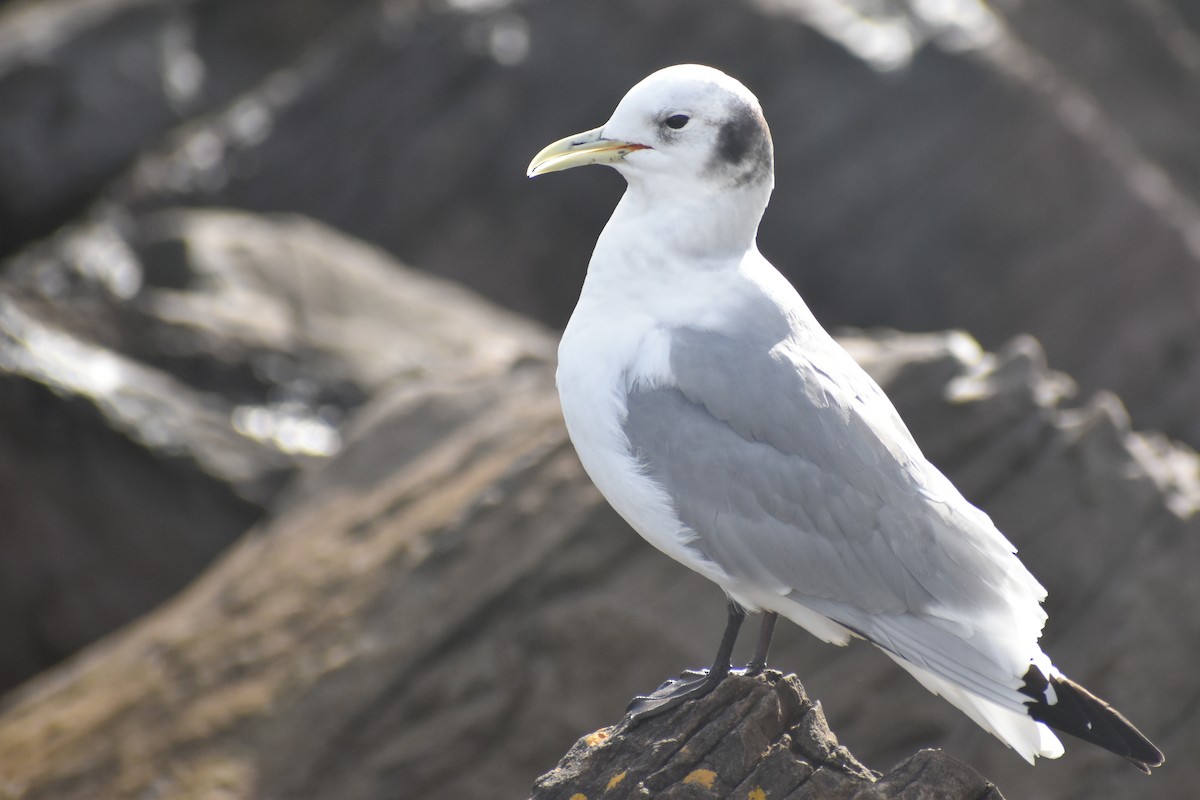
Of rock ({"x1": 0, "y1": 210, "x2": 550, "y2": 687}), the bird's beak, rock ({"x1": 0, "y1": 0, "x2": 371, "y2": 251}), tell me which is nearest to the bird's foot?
the bird's beak

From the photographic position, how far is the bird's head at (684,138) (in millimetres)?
4094

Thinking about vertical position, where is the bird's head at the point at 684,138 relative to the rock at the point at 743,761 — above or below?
above

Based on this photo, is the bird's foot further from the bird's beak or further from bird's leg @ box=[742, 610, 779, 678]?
the bird's beak

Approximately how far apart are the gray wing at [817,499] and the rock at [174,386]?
353 centimetres

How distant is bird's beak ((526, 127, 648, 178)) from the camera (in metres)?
4.16

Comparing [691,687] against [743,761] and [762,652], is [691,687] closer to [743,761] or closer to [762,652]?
[762,652]

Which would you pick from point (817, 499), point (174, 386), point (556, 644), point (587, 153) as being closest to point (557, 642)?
point (556, 644)

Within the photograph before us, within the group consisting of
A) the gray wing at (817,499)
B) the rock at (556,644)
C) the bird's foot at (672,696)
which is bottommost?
the rock at (556,644)

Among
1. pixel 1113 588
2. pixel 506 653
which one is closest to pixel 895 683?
pixel 1113 588

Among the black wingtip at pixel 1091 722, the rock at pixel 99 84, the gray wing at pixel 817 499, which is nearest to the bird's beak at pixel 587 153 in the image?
the gray wing at pixel 817 499

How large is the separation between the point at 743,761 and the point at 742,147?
1742 millimetres

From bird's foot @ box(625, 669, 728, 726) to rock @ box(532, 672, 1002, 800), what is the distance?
0.03 m

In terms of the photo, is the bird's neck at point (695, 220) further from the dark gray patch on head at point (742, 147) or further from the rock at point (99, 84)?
the rock at point (99, 84)

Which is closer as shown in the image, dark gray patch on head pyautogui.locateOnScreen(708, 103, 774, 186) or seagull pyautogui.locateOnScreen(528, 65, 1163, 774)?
seagull pyautogui.locateOnScreen(528, 65, 1163, 774)
